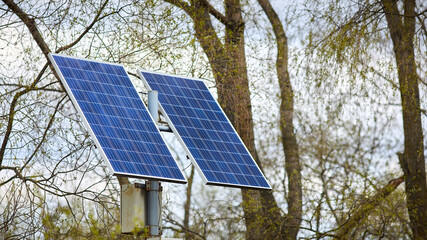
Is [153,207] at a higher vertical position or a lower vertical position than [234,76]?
lower

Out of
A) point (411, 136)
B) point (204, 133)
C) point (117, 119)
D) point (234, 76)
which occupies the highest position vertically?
point (234, 76)

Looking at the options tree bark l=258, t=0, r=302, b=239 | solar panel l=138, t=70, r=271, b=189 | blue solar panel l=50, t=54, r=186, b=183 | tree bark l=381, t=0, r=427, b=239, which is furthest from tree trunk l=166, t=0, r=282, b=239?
blue solar panel l=50, t=54, r=186, b=183

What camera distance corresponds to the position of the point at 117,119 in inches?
311

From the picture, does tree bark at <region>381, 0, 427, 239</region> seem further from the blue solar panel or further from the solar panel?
the blue solar panel

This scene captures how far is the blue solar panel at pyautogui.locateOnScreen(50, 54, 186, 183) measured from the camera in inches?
284

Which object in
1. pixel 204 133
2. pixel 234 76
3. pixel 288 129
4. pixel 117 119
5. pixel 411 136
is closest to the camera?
pixel 117 119

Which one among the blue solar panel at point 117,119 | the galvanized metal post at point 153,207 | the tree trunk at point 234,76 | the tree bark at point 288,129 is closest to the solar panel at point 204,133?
the blue solar panel at point 117,119

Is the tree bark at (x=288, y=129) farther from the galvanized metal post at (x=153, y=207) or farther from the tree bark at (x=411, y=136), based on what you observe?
the galvanized metal post at (x=153, y=207)

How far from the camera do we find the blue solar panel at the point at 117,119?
23.7 feet

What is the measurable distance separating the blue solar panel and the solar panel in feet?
1.33

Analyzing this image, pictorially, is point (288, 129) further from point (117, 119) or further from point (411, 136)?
point (117, 119)

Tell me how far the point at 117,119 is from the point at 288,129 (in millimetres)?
11724

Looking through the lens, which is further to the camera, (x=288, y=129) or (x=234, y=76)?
(x=288, y=129)

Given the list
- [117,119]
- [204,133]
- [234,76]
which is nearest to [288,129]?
[234,76]
